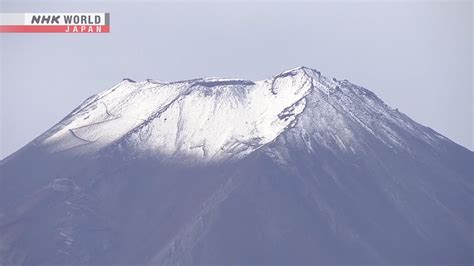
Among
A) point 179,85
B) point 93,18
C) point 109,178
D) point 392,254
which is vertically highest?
point 179,85

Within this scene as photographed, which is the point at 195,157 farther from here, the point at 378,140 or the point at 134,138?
the point at 378,140

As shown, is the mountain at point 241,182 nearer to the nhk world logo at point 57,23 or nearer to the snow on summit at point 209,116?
the snow on summit at point 209,116

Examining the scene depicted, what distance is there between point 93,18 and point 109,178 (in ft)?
281

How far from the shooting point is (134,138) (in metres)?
176

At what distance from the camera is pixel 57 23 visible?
80.5 m

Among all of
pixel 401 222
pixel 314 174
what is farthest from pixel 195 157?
pixel 401 222

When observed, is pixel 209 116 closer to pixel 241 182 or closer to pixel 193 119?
pixel 193 119

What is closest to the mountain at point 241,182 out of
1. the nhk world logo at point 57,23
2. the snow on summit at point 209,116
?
the snow on summit at point 209,116

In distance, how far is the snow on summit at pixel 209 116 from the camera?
17275cm

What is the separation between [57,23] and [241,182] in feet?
270

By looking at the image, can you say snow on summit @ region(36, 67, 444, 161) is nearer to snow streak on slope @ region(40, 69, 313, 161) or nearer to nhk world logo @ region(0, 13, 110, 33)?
snow streak on slope @ region(40, 69, 313, 161)

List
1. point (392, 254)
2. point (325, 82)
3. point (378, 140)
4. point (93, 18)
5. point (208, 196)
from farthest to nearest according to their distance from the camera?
point (325, 82), point (378, 140), point (208, 196), point (392, 254), point (93, 18)

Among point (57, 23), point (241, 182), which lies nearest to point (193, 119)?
point (241, 182)

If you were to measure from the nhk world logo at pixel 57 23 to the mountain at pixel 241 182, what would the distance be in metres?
65.7
